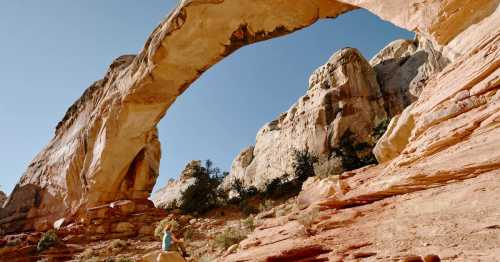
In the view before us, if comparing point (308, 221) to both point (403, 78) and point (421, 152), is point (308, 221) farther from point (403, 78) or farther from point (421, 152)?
point (403, 78)

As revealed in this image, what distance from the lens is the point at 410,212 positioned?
397 centimetres

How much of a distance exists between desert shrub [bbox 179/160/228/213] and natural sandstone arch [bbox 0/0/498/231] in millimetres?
2296

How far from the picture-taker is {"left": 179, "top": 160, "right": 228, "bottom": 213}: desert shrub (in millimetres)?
17469

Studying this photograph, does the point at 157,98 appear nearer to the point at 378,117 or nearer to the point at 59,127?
the point at 59,127

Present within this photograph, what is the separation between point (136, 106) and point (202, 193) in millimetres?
5804

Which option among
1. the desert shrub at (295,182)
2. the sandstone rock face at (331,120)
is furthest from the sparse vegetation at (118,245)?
the sandstone rock face at (331,120)

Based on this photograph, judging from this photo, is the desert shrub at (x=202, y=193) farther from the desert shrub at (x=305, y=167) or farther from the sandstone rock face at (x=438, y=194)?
the sandstone rock face at (x=438, y=194)

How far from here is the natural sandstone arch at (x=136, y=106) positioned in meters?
12.9

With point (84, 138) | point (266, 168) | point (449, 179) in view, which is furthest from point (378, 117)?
point (449, 179)

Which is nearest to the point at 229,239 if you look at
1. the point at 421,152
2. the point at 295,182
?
the point at 421,152

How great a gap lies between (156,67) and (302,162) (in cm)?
994

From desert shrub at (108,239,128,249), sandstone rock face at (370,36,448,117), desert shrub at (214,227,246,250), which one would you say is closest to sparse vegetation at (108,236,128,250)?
desert shrub at (108,239,128,249)

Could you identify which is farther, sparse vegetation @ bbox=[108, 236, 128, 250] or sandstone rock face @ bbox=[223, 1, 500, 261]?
sparse vegetation @ bbox=[108, 236, 128, 250]

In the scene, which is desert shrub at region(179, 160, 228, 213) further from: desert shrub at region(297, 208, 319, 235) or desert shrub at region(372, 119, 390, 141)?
desert shrub at region(297, 208, 319, 235)
